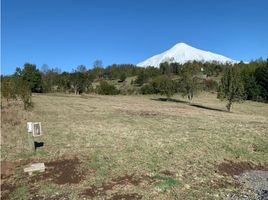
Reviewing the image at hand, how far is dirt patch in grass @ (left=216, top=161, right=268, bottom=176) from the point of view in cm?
1530

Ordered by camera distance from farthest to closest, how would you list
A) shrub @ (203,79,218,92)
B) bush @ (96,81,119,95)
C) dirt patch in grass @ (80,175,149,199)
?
shrub @ (203,79,218,92) < bush @ (96,81,119,95) < dirt patch in grass @ (80,175,149,199)

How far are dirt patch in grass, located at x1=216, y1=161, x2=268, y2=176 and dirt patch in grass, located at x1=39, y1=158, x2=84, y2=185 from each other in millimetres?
5906

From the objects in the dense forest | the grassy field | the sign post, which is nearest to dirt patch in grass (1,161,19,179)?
the grassy field

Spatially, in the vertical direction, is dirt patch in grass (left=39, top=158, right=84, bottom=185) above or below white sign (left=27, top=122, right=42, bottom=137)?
below

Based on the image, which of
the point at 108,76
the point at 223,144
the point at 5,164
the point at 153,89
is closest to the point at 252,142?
the point at 223,144

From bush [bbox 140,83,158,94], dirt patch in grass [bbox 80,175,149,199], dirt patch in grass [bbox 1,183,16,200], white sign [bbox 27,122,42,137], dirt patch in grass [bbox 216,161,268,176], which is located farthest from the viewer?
bush [bbox 140,83,158,94]

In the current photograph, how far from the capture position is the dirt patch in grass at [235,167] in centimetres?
1530

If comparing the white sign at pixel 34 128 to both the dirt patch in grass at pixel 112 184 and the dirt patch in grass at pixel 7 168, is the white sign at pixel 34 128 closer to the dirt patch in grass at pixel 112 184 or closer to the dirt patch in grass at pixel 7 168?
the dirt patch in grass at pixel 7 168

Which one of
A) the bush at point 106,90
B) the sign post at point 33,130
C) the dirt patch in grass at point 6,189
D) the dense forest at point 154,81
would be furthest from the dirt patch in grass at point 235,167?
the bush at point 106,90

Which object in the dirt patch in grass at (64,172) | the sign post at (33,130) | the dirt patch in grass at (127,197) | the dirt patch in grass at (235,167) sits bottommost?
the dirt patch in grass at (235,167)

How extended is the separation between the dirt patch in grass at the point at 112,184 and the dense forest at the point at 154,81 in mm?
24500

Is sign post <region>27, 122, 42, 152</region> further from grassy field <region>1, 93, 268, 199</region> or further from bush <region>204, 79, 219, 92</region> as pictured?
bush <region>204, 79, 219, 92</region>

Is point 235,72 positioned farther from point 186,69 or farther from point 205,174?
point 205,174

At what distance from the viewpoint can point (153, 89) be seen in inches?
3866
